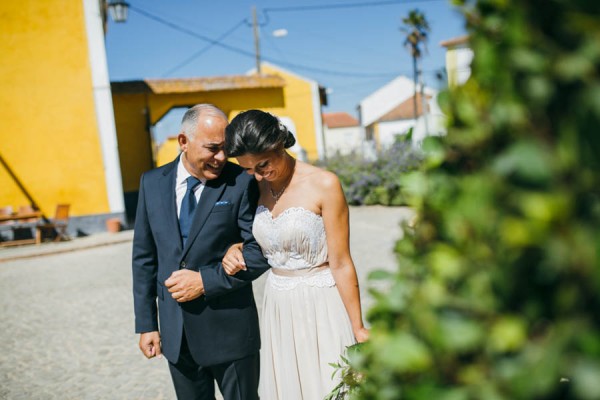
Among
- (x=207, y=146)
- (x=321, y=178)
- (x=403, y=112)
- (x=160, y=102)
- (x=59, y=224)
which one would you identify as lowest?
(x=59, y=224)

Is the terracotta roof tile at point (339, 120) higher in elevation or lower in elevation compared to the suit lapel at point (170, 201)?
higher

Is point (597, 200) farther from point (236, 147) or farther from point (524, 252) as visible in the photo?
point (236, 147)

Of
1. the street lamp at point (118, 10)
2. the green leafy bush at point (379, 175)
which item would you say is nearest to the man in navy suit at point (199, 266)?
the street lamp at point (118, 10)

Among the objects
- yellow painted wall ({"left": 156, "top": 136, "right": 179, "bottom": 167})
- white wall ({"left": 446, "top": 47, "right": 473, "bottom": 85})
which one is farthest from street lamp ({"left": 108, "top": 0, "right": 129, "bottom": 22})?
white wall ({"left": 446, "top": 47, "right": 473, "bottom": 85})

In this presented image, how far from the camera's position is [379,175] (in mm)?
17219

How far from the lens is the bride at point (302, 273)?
2805mm

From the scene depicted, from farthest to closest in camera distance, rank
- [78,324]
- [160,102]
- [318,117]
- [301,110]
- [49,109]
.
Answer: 1. [318,117]
2. [301,110]
3. [160,102]
4. [49,109]
5. [78,324]

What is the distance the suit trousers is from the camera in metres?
2.94

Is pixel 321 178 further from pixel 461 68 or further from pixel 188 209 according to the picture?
pixel 461 68

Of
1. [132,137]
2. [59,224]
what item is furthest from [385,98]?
[59,224]

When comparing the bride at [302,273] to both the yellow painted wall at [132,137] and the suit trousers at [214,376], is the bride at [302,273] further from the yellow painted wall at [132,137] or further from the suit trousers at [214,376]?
the yellow painted wall at [132,137]

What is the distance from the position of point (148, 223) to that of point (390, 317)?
2.33m

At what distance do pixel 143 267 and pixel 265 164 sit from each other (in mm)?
933

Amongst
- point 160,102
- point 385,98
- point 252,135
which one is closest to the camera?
point 252,135
